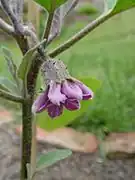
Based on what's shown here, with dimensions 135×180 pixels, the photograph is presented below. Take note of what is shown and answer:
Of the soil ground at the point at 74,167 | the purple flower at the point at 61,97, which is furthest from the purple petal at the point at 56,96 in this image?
the soil ground at the point at 74,167

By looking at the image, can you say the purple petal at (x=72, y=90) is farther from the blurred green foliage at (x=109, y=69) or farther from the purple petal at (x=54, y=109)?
the blurred green foliage at (x=109, y=69)

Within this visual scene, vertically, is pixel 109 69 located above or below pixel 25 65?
above

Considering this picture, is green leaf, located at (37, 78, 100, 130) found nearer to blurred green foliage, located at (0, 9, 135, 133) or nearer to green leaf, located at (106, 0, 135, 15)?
green leaf, located at (106, 0, 135, 15)

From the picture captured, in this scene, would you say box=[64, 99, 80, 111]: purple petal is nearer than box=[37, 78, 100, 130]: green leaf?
Yes

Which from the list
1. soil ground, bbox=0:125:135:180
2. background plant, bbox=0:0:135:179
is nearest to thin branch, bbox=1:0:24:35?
background plant, bbox=0:0:135:179

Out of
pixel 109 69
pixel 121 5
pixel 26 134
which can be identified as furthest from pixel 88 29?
pixel 109 69

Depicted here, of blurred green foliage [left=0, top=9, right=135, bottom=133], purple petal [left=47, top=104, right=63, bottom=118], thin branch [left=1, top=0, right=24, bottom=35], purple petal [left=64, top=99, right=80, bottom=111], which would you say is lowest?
purple petal [left=47, top=104, right=63, bottom=118]

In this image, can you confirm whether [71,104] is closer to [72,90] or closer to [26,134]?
[72,90]
